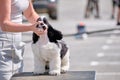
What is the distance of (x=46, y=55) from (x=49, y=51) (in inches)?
2.4

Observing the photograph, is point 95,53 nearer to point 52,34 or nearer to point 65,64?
point 65,64

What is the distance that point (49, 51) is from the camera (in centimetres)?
583

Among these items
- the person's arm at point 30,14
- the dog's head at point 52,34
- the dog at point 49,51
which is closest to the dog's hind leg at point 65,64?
the dog at point 49,51

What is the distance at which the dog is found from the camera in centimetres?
583

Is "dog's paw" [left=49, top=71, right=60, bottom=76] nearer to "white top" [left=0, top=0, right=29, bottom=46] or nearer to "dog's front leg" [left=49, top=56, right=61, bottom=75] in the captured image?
"dog's front leg" [left=49, top=56, right=61, bottom=75]

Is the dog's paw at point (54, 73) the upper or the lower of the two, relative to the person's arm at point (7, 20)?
lower

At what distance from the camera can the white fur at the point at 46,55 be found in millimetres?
5824

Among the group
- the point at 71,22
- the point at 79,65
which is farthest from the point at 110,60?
the point at 71,22

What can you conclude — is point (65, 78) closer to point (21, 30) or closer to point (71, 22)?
point (21, 30)

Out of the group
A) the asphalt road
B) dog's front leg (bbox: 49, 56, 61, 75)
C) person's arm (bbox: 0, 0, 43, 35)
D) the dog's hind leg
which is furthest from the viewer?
the asphalt road

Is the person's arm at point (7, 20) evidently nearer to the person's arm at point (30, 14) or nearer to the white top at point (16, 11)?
the white top at point (16, 11)

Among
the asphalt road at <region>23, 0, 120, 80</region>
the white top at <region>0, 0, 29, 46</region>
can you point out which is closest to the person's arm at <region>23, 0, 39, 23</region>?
the white top at <region>0, 0, 29, 46</region>

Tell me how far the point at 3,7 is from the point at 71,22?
22970 mm

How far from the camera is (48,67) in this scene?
19.9 feet
